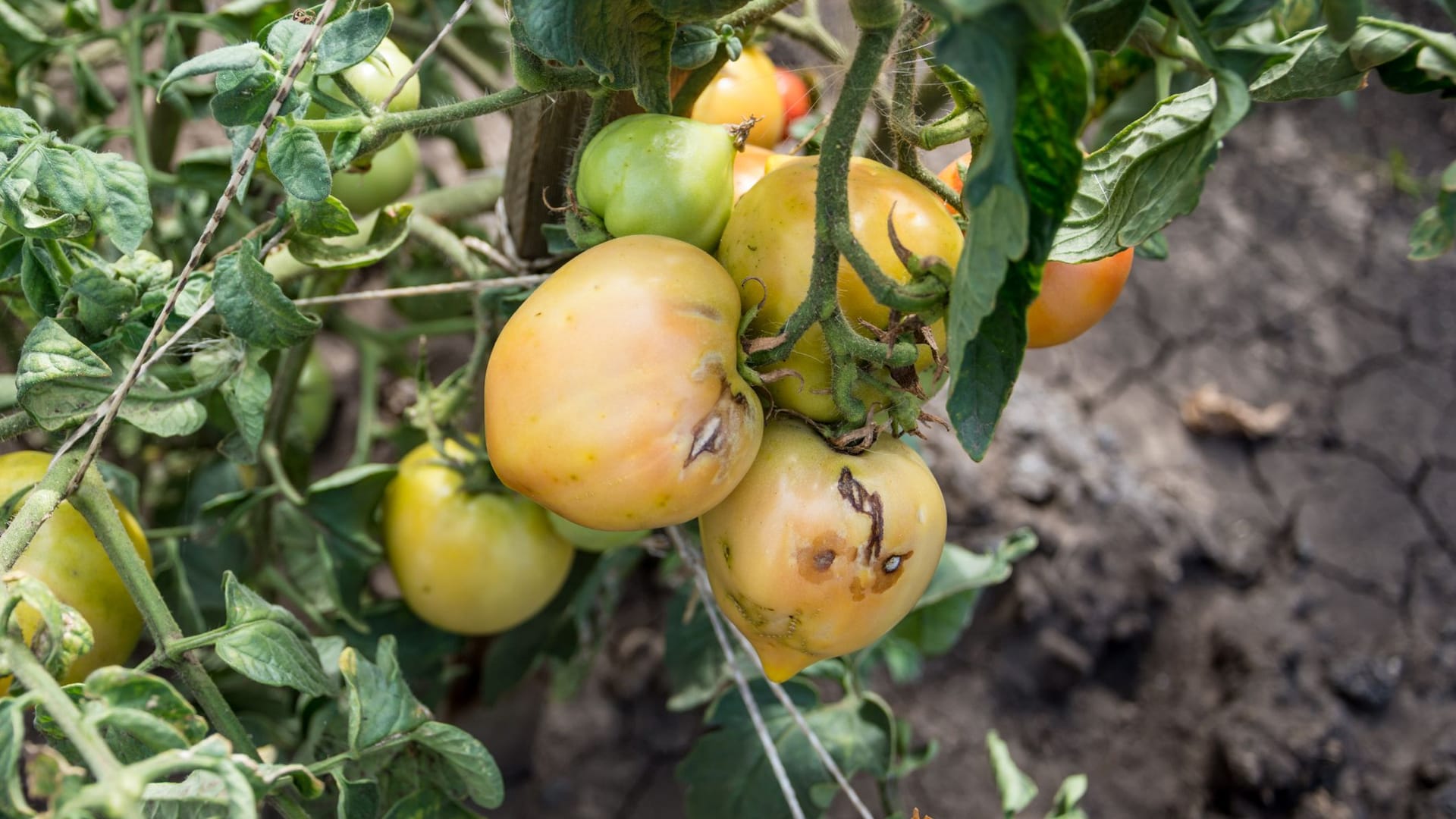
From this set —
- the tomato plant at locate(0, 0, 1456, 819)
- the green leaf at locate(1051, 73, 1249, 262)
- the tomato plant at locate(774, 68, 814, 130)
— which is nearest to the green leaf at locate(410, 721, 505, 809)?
the tomato plant at locate(0, 0, 1456, 819)

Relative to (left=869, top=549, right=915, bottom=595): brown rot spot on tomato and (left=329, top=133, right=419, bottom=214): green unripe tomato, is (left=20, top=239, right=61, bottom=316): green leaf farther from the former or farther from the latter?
(left=869, top=549, right=915, bottom=595): brown rot spot on tomato

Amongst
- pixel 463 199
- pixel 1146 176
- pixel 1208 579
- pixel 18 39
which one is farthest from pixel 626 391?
pixel 1208 579

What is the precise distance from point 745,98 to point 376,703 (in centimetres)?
64

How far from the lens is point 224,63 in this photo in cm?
64

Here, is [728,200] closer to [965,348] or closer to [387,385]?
[965,348]

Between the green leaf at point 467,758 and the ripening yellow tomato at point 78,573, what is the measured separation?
10.2 inches

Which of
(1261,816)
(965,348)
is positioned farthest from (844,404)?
(1261,816)

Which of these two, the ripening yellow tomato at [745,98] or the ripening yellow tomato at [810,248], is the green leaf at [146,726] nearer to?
the ripening yellow tomato at [810,248]

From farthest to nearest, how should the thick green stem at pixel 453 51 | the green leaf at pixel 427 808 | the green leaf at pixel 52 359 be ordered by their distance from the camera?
1. the thick green stem at pixel 453 51
2. the green leaf at pixel 427 808
3. the green leaf at pixel 52 359

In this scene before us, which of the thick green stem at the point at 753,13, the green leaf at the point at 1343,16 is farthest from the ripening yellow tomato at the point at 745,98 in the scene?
the green leaf at the point at 1343,16

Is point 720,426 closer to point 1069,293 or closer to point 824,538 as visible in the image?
point 824,538

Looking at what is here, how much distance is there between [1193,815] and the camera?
5.24 feet

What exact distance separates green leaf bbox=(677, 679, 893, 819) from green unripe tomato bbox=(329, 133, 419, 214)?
2.15ft

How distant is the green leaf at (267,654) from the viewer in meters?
0.67
